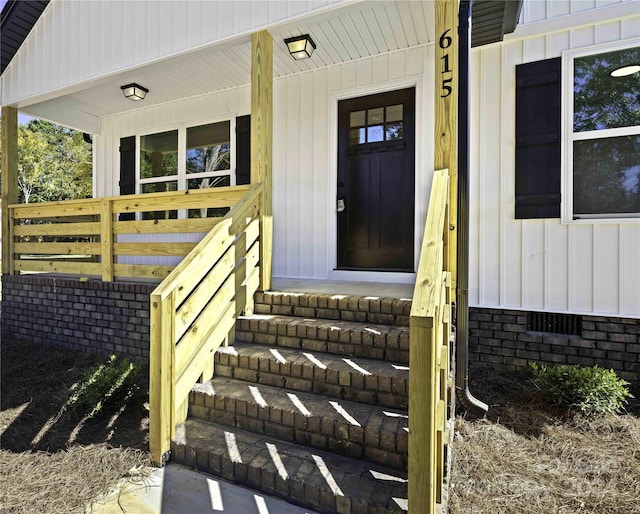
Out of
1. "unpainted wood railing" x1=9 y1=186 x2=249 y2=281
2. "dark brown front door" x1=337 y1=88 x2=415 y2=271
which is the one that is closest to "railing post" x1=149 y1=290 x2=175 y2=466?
"unpainted wood railing" x1=9 y1=186 x2=249 y2=281

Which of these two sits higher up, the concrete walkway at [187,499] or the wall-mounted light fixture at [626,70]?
the wall-mounted light fixture at [626,70]

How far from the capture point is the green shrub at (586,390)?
269cm

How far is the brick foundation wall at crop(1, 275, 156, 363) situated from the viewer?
4.06 metres

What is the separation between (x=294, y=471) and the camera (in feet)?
5.71

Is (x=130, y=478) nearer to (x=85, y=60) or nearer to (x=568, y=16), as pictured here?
(x=85, y=60)

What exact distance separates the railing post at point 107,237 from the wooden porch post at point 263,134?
2.10 metres

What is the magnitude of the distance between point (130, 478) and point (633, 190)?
4.34 m

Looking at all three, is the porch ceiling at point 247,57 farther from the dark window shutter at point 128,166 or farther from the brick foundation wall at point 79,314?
the brick foundation wall at point 79,314

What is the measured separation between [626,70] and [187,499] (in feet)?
15.1

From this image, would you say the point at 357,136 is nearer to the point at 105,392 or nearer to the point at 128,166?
the point at 105,392

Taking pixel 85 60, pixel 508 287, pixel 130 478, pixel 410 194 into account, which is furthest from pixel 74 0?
pixel 508 287

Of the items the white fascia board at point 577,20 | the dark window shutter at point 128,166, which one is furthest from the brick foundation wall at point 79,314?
the white fascia board at point 577,20

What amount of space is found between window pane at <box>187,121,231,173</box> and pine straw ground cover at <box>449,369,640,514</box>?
14.0ft

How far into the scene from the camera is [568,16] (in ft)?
10.5
